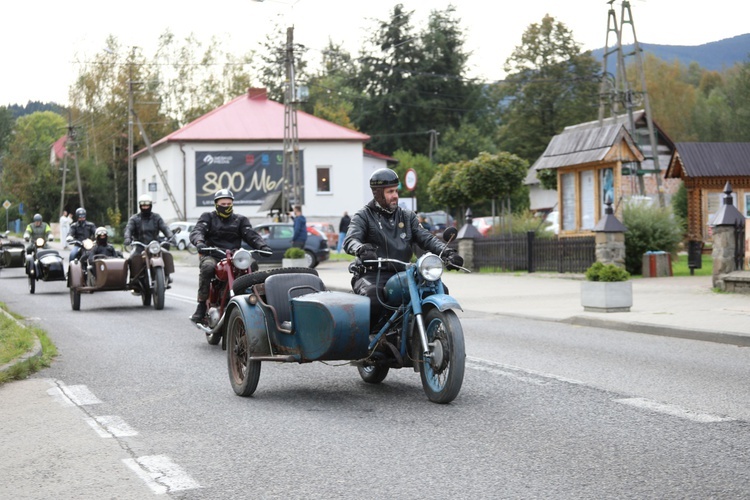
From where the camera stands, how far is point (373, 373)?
9070mm

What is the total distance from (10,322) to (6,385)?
4489mm

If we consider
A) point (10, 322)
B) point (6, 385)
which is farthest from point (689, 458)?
point (10, 322)

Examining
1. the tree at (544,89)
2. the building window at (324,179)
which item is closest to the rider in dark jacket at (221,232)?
the building window at (324,179)

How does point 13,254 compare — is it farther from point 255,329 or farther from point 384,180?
point 384,180

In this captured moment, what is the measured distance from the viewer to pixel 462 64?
80.1 meters

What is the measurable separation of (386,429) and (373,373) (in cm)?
212

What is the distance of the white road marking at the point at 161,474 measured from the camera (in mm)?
5484

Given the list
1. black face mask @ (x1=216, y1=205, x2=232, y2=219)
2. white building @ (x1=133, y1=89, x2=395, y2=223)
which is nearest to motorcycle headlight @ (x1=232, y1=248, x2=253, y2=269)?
black face mask @ (x1=216, y1=205, x2=232, y2=219)

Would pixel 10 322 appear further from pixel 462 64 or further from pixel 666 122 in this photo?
pixel 666 122

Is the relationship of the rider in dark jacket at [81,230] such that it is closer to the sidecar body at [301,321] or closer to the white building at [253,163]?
the sidecar body at [301,321]

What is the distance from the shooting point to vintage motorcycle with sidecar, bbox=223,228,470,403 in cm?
771

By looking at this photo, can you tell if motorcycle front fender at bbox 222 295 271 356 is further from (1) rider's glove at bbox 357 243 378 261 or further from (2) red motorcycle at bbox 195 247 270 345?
(2) red motorcycle at bbox 195 247 270 345

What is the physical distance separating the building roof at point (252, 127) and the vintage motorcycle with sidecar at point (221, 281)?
4937 centimetres

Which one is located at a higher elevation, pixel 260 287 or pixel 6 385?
pixel 260 287
